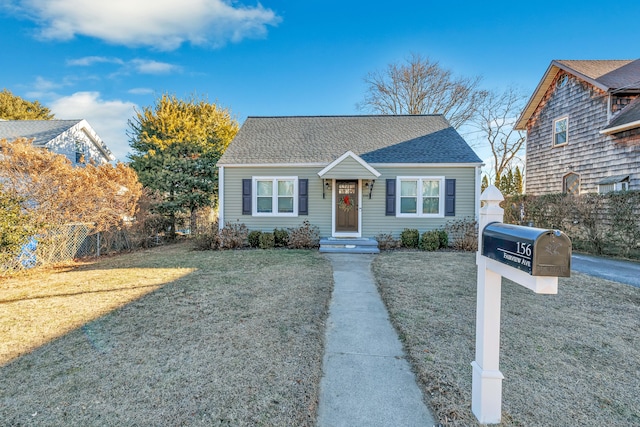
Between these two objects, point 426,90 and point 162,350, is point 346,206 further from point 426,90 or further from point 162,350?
point 426,90

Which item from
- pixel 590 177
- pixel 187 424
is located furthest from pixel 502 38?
pixel 187 424

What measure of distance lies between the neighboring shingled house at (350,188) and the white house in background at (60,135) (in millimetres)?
8875

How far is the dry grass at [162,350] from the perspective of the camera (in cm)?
214

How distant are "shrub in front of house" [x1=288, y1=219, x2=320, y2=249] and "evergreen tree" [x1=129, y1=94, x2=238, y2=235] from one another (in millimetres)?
5116

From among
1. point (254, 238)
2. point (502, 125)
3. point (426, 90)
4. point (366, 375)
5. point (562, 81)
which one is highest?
point (426, 90)

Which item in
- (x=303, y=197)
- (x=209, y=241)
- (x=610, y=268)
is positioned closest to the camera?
(x=610, y=268)

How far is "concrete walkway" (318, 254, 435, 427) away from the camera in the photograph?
2109 millimetres

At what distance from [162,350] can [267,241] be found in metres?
7.13

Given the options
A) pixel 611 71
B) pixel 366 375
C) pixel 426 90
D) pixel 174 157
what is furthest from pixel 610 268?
pixel 426 90

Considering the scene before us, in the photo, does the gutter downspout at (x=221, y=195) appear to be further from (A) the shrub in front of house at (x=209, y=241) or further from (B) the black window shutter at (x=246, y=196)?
(B) the black window shutter at (x=246, y=196)

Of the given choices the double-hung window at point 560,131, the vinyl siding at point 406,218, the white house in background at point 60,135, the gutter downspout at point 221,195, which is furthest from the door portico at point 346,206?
the white house in background at point 60,135

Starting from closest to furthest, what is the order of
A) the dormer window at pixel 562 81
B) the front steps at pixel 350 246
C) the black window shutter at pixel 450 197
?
the front steps at pixel 350 246, the black window shutter at pixel 450 197, the dormer window at pixel 562 81

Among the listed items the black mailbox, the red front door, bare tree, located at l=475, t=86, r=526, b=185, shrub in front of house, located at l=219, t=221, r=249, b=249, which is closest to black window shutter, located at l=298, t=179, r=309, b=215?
the red front door

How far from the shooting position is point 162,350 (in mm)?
3023
